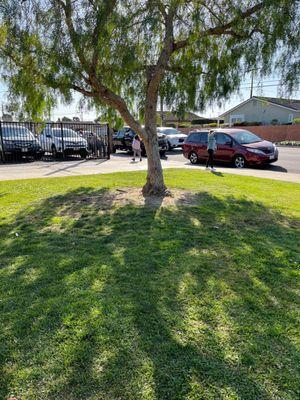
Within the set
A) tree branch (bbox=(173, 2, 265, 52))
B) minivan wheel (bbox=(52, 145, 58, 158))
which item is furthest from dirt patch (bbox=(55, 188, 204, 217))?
minivan wheel (bbox=(52, 145, 58, 158))

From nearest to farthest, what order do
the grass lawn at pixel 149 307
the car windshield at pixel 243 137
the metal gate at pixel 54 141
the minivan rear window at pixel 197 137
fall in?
the grass lawn at pixel 149 307
the car windshield at pixel 243 137
the metal gate at pixel 54 141
the minivan rear window at pixel 197 137

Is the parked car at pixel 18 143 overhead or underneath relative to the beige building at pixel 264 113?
underneath

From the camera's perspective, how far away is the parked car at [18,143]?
15734 mm

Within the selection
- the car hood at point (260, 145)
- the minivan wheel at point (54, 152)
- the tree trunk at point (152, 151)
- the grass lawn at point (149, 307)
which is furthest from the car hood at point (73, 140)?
the grass lawn at point (149, 307)

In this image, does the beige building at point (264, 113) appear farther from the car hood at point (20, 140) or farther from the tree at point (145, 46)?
the tree at point (145, 46)

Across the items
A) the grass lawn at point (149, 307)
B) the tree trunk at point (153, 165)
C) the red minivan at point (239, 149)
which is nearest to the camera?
the grass lawn at point (149, 307)

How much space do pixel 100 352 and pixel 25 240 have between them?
9.31 ft

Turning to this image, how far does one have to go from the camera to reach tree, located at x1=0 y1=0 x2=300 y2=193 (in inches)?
263

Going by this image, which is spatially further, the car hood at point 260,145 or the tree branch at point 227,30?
the car hood at point 260,145

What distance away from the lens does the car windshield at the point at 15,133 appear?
619 inches

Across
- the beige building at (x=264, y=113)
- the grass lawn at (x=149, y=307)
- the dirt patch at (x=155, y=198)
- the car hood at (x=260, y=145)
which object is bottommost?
the grass lawn at (x=149, y=307)

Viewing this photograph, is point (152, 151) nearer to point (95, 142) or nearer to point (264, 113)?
point (95, 142)

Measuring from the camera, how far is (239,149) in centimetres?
1441

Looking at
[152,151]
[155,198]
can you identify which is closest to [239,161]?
[152,151]
